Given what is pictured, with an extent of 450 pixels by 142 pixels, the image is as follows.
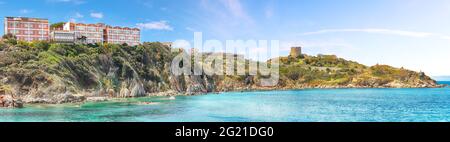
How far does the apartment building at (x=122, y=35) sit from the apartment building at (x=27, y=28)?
11.2 m

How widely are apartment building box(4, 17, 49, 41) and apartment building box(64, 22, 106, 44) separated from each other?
4.30 meters

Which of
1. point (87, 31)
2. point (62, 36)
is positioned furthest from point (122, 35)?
point (62, 36)

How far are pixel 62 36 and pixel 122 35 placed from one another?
1150cm

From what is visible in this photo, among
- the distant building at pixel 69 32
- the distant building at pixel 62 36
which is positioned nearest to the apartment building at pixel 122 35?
the distant building at pixel 69 32

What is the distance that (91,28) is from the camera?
64.4m

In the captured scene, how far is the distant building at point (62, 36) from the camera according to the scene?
59156 mm

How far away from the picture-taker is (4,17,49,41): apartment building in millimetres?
55125

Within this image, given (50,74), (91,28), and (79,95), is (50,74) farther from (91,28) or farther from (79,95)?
(91,28)

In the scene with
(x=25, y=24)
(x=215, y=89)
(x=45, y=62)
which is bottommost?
(x=215, y=89)

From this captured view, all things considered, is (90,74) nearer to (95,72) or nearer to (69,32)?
(95,72)

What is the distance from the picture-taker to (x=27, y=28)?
56156 millimetres
